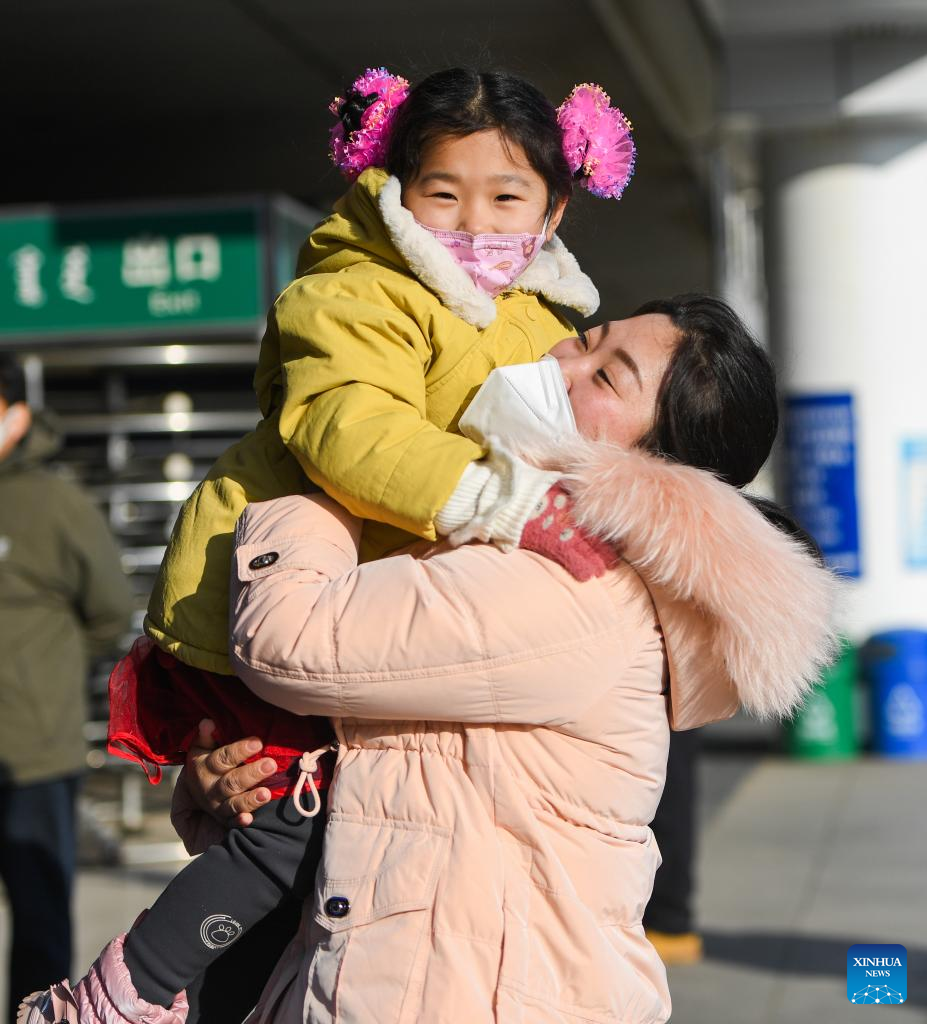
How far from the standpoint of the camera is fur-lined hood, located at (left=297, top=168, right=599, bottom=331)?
1980 mm

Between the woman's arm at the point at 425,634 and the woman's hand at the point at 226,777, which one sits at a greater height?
the woman's arm at the point at 425,634

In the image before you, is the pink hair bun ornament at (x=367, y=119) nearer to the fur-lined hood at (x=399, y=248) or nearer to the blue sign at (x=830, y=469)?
the fur-lined hood at (x=399, y=248)

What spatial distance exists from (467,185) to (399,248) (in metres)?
0.19

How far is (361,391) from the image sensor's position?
184 cm

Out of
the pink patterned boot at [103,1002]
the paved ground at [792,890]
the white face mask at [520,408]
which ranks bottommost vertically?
the paved ground at [792,890]

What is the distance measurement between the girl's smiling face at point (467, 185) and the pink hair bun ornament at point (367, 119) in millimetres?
106

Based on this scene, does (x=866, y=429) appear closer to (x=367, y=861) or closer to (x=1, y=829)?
(x=1, y=829)

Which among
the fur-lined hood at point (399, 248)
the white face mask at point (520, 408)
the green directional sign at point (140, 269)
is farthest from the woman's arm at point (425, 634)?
the green directional sign at point (140, 269)

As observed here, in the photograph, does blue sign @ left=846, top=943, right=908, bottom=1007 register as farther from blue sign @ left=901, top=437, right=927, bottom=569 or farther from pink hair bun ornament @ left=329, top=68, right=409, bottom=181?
blue sign @ left=901, top=437, right=927, bottom=569

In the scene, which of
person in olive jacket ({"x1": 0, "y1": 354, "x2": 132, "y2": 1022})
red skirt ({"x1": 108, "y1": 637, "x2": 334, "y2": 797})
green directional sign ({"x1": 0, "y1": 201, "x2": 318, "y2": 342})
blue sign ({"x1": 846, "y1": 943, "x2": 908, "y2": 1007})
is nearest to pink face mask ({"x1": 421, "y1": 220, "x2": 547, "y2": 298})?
red skirt ({"x1": 108, "y1": 637, "x2": 334, "y2": 797})

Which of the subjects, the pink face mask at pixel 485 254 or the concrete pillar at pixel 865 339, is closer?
the pink face mask at pixel 485 254

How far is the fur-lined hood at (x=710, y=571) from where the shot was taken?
1.80 metres

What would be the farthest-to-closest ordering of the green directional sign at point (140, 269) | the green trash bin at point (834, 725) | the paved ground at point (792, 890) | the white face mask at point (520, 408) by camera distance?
the green trash bin at point (834, 725), the green directional sign at point (140, 269), the paved ground at point (792, 890), the white face mask at point (520, 408)

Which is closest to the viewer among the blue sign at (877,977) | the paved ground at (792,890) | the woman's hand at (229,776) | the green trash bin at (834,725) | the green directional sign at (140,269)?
the woman's hand at (229,776)
